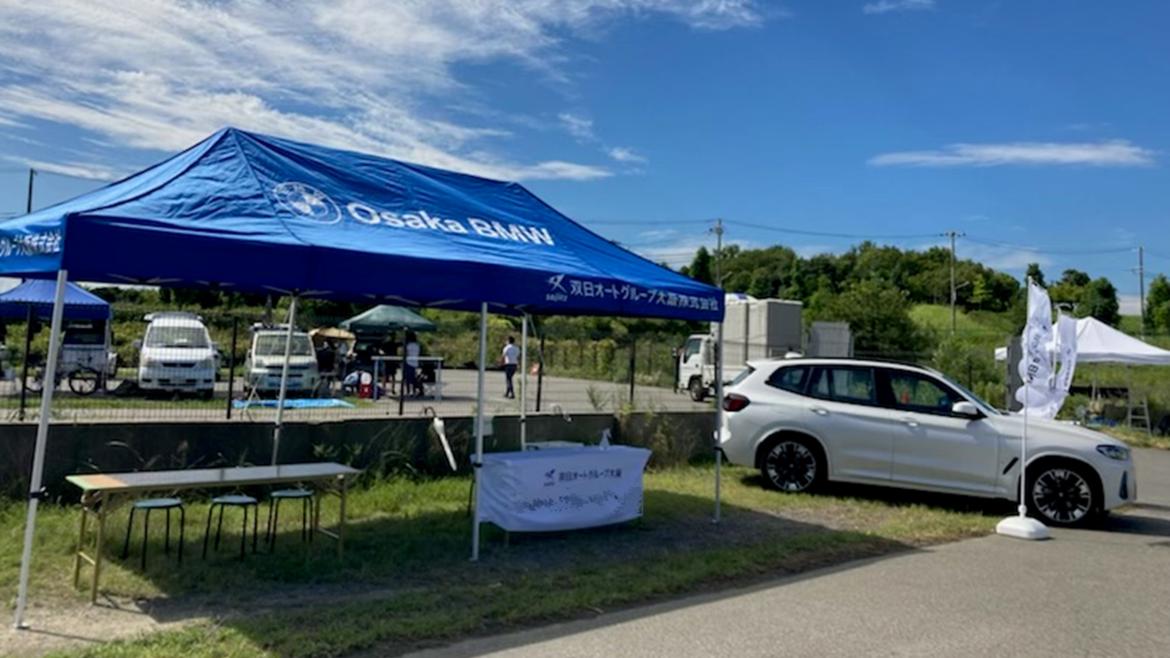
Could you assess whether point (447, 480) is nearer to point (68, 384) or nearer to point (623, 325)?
point (68, 384)

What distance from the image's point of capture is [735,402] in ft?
36.7

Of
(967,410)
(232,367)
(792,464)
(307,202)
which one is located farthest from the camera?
(232,367)

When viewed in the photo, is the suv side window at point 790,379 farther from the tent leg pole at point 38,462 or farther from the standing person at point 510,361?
the standing person at point 510,361

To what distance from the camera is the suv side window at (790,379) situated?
35.9ft

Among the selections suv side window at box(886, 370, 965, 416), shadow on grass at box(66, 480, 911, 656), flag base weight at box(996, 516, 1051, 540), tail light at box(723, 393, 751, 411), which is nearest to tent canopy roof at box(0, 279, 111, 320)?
shadow on grass at box(66, 480, 911, 656)

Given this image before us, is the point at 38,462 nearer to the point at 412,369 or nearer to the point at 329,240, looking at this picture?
the point at 329,240

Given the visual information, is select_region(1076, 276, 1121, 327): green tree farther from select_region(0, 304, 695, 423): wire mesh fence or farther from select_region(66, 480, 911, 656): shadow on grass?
select_region(66, 480, 911, 656): shadow on grass

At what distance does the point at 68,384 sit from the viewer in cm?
1688

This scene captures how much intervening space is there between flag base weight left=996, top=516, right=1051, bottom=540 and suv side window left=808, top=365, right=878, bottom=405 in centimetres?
209

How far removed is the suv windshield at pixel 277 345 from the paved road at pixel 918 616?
1620 cm

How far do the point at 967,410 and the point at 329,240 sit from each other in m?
7.39

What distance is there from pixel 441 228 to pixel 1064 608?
584 centimetres

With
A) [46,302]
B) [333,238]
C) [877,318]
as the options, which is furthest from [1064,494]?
[877,318]

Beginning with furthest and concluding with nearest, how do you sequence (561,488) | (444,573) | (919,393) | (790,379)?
(790,379)
(919,393)
(561,488)
(444,573)
